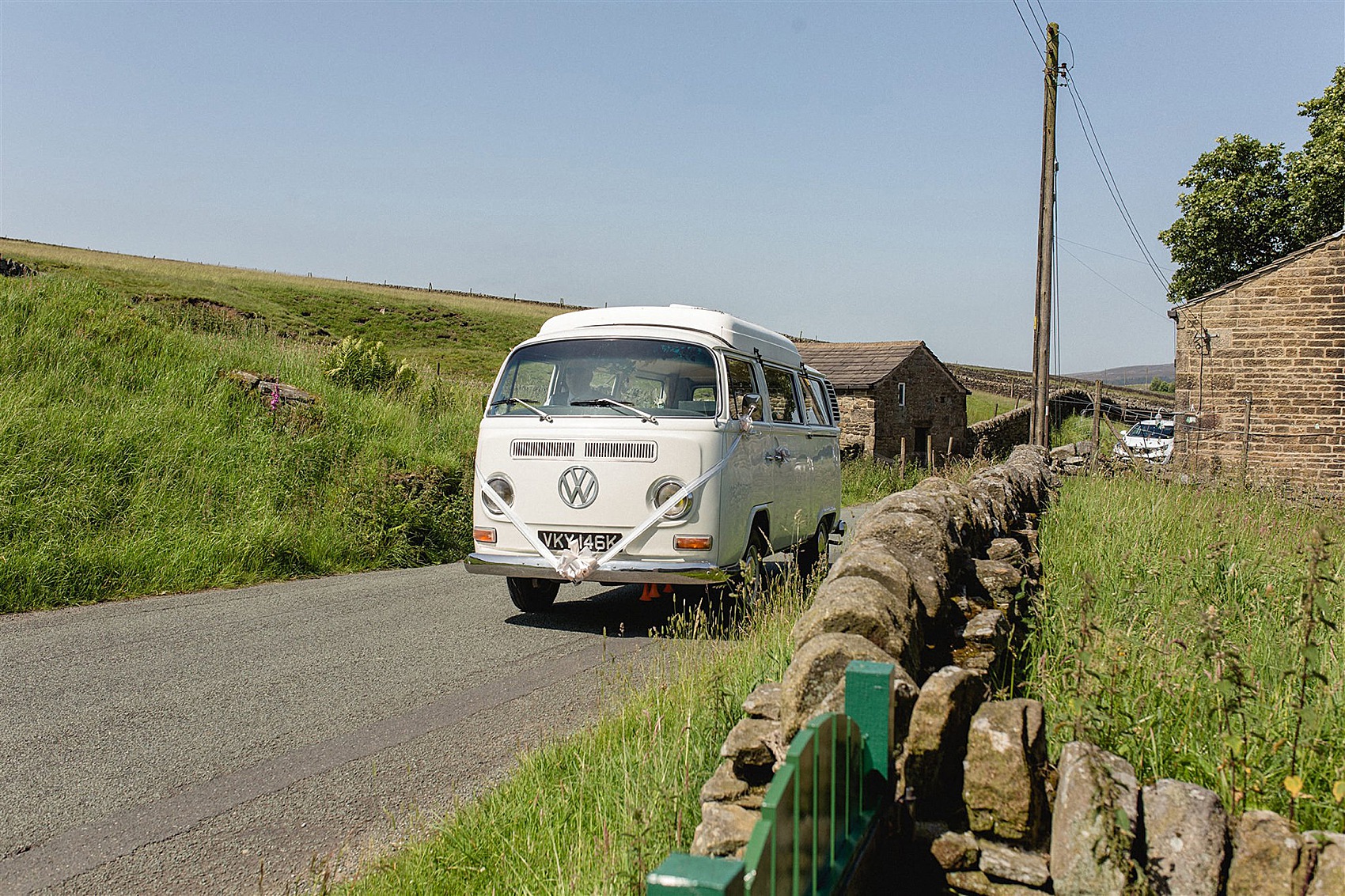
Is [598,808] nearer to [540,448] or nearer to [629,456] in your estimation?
[629,456]

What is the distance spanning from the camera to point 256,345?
16.0m

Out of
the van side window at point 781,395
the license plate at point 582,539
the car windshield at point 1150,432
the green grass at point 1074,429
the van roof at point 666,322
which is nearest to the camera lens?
the license plate at point 582,539

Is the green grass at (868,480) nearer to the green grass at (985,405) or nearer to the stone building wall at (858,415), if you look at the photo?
the stone building wall at (858,415)

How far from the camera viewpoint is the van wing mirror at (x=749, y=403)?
7351 millimetres

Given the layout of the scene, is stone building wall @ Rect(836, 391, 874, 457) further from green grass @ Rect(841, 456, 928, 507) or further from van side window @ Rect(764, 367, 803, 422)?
van side window @ Rect(764, 367, 803, 422)

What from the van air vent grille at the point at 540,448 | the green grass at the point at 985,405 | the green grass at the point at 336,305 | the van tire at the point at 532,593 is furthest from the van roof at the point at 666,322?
the green grass at the point at 985,405

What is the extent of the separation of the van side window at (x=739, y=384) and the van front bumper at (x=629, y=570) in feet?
4.28

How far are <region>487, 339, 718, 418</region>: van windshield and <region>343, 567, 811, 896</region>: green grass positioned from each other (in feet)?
10.8

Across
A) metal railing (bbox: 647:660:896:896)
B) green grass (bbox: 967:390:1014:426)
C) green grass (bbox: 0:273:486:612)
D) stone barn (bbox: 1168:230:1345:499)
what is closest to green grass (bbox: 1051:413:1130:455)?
green grass (bbox: 967:390:1014:426)

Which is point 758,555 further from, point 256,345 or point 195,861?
point 256,345

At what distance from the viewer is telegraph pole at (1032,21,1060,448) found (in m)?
18.3

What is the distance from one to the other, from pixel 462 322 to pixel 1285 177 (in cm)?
5213

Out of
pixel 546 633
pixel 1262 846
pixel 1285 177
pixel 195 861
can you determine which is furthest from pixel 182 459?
pixel 1285 177

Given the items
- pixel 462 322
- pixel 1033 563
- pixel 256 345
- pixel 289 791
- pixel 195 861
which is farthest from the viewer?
pixel 462 322
